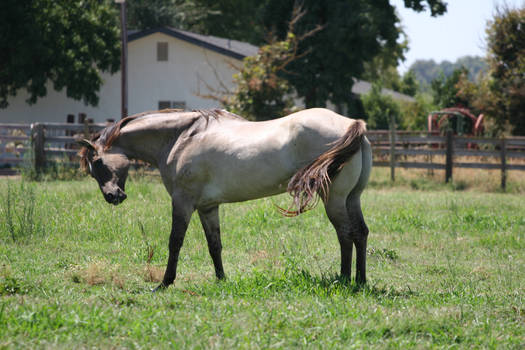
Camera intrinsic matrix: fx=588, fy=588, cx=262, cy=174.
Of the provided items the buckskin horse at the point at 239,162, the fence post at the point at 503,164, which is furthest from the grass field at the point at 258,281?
the fence post at the point at 503,164

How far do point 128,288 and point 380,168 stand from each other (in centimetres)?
1342

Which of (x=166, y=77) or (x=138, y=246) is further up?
(x=166, y=77)

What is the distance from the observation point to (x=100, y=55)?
25.1 m

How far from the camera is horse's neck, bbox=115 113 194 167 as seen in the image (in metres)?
6.03

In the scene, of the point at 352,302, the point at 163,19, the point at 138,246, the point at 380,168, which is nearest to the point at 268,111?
the point at 380,168

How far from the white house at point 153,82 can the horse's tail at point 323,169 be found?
20.7 m

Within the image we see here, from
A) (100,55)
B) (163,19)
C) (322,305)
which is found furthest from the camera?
(163,19)

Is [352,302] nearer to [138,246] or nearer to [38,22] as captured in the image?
[138,246]

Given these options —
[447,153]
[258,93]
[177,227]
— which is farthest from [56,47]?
[177,227]

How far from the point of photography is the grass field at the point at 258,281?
13.0 feet

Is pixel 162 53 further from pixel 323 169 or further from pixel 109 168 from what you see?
pixel 323 169

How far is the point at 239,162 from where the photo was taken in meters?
5.61

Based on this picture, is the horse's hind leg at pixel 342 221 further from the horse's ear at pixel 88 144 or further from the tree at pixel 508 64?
the tree at pixel 508 64

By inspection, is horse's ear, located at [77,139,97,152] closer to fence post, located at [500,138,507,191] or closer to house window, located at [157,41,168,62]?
fence post, located at [500,138,507,191]
